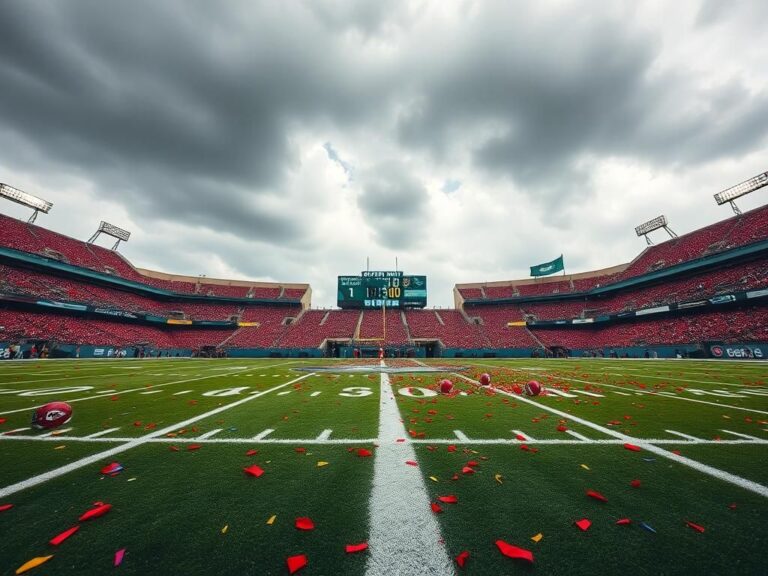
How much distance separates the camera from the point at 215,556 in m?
1.76

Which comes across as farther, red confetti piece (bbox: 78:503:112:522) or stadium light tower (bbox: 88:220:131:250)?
stadium light tower (bbox: 88:220:131:250)

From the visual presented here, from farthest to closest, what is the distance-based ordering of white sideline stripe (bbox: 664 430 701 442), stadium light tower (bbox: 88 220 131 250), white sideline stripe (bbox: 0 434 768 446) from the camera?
stadium light tower (bbox: 88 220 131 250) < white sideline stripe (bbox: 664 430 701 442) < white sideline stripe (bbox: 0 434 768 446)

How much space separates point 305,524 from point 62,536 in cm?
157

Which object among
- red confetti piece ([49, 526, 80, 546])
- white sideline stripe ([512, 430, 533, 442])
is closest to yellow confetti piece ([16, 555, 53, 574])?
red confetti piece ([49, 526, 80, 546])

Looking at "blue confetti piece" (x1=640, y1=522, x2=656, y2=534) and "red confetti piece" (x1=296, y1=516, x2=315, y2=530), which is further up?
"red confetti piece" (x1=296, y1=516, x2=315, y2=530)

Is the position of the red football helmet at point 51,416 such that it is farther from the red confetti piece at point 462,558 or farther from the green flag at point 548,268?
the green flag at point 548,268

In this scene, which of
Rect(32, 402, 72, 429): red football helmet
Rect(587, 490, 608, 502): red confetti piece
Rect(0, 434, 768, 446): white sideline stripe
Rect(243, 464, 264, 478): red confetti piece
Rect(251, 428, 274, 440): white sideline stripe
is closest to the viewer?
Rect(587, 490, 608, 502): red confetti piece

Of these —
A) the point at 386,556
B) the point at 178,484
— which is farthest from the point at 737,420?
the point at 178,484

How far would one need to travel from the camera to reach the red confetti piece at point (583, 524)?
204cm

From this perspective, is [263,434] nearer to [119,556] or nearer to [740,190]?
[119,556]

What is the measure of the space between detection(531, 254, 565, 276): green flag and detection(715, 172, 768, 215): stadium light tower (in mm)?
19514

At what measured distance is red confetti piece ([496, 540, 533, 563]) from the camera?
175 centimetres

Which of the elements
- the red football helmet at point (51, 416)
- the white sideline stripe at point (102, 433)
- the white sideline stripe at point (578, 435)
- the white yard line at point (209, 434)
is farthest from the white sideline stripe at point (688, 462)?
the red football helmet at point (51, 416)

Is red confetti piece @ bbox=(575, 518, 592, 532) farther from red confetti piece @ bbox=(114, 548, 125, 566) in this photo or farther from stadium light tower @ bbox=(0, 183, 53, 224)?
stadium light tower @ bbox=(0, 183, 53, 224)
